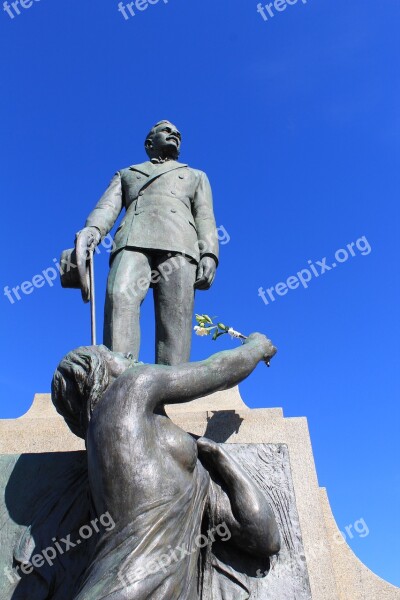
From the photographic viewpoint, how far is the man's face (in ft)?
17.5

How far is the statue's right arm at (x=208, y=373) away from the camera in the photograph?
8.95ft

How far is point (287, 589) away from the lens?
9.01 feet

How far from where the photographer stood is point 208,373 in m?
2.90

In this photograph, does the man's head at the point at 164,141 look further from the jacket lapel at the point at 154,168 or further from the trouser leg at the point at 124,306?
the trouser leg at the point at 124,306

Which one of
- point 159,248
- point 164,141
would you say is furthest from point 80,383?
point 164,141

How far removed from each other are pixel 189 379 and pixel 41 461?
110 centimetres

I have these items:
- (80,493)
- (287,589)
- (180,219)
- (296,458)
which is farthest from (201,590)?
(180,219)

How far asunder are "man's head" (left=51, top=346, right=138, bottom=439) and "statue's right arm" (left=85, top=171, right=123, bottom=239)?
196 centimetres

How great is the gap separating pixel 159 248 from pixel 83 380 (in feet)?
6.28

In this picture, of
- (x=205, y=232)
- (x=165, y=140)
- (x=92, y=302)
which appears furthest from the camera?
(x=165, y=140)

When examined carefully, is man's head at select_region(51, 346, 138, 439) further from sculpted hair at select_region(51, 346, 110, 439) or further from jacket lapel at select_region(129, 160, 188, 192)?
jacket lapel at select_region(129, 160, 188, 192)

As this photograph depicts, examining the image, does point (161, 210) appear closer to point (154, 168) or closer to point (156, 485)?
point (154, 168)

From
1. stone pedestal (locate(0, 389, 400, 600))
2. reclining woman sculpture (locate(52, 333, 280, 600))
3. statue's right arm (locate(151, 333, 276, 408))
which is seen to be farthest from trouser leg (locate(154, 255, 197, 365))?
reclining woman sculpture (locate(52, 333, 280, 600))

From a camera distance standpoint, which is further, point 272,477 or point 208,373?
point 272,477
